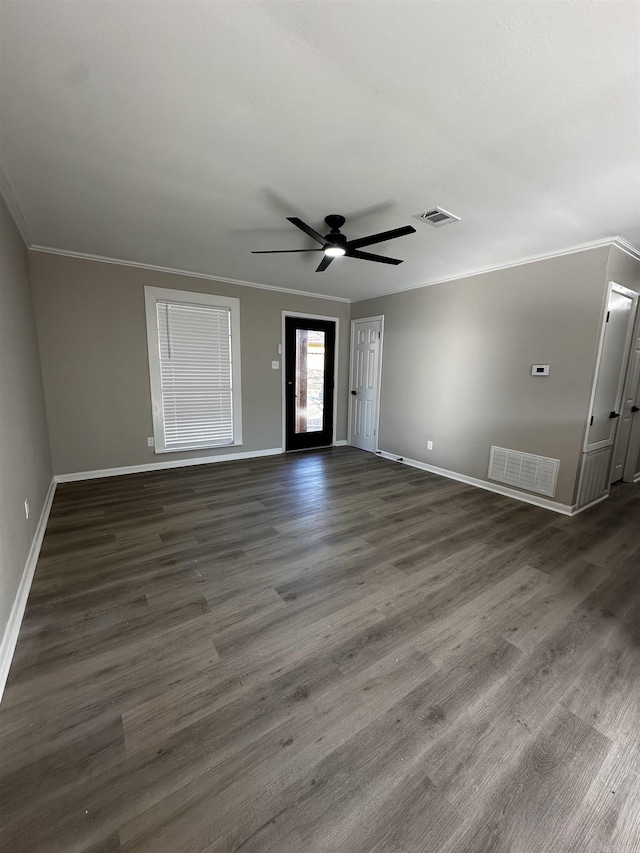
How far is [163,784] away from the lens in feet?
3.78

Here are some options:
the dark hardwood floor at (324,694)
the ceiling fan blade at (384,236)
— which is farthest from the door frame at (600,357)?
the ceiling fan blade at (384,236)

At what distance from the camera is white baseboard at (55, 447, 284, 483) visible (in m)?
4.00

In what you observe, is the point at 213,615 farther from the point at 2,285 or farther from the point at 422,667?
the point at 2,285

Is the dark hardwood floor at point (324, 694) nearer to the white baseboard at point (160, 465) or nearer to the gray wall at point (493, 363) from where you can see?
the gray wall at point (493, 363)

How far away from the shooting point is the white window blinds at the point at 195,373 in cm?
438

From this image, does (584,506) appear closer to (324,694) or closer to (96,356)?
(324,694)

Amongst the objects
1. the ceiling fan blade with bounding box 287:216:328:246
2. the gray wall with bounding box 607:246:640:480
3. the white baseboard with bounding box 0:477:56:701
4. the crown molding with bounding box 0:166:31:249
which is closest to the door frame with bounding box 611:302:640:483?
the gray wall with bounding box 607:246:640:480

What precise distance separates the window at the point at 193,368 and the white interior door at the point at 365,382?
6.73 feet

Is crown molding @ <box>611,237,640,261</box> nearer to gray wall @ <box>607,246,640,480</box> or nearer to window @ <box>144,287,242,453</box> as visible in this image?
gray wall @ <box>607,246,640,480</box>

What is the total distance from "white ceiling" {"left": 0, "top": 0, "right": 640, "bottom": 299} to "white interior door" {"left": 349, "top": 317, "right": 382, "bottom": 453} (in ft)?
8.48

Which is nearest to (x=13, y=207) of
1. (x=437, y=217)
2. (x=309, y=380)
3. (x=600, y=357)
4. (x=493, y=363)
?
(x=437, y=217)

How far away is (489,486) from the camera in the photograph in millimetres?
4004

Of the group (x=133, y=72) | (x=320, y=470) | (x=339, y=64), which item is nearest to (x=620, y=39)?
(x=339, y=64)

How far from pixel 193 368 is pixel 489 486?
4.05 meters
